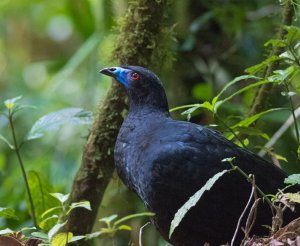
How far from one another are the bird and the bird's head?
33cm

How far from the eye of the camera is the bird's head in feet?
10.6

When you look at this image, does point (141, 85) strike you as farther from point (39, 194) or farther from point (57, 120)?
point (39, 194)

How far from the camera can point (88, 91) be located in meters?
4.75

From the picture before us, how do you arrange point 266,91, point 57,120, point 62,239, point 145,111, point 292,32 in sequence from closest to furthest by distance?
1. point 62,239
2. point 292,32
3. point 145,111
4. point 57,120
5. point 266,91

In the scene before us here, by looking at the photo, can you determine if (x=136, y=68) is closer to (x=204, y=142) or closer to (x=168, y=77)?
(x=204, y=142)

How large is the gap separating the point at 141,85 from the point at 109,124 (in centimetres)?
35

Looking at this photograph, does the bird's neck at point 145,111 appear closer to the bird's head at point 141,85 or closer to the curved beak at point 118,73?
the bird's head at point 141,85

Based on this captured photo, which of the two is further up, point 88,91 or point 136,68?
point 136,68

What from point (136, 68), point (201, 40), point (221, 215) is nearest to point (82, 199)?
point (136, 68)

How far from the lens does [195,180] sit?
106 inches

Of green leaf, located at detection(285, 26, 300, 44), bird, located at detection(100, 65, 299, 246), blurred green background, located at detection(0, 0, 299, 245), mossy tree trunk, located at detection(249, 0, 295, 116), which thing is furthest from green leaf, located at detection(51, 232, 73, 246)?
mossy tree trunk, located at detection(249, 0, 295, 116)

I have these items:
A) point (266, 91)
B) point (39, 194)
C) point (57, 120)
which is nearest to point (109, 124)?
point (57, 120)

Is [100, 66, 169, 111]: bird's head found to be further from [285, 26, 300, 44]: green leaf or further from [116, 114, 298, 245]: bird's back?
[285, 26, 300, 44]: green leaf

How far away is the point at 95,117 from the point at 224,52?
187 cm
